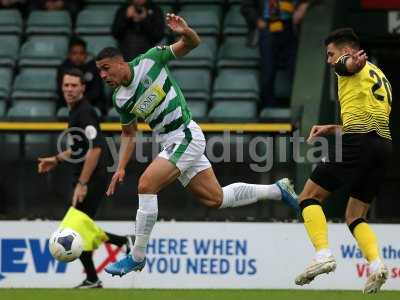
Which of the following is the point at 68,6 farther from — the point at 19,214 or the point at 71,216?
the point at 71,216

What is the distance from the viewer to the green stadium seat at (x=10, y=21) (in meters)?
18.4

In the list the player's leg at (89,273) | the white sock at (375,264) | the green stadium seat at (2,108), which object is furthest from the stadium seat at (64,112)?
the white sock at (375,264)

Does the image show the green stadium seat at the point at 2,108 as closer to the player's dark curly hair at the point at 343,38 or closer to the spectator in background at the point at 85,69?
the spectator in background at the point at 85,69

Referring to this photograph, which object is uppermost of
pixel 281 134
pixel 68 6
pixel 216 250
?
pixel 68 6

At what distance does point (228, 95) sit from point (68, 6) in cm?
339

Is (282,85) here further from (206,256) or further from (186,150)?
(186,150)

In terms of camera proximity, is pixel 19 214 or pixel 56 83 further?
pixel 56 83

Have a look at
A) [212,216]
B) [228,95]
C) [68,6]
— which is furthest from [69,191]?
[68,6]

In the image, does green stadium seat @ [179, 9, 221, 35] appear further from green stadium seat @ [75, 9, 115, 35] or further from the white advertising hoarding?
the white advertising hoarding

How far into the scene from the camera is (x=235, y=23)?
715 inches

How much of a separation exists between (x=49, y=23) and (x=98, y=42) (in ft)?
3.01

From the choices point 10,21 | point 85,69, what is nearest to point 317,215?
point 85,69

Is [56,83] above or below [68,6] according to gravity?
below

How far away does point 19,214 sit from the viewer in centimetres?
1488
